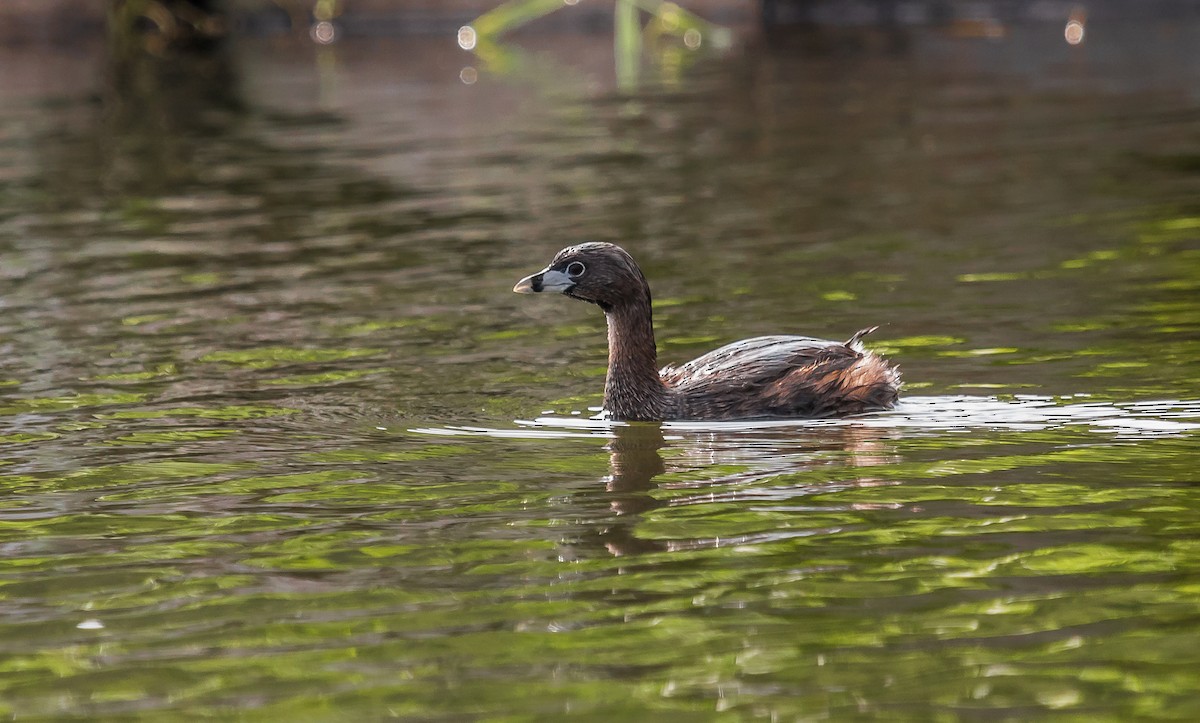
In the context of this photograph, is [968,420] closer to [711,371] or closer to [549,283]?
[711,371]

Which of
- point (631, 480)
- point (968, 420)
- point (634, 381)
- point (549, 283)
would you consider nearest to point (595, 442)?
point (634, 381)

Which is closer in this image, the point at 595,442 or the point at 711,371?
the point at 595,442

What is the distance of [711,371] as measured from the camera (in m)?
10.1

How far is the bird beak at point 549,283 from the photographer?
1023cm

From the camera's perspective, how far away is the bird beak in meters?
10.2

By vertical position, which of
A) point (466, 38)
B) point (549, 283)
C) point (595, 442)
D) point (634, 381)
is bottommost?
point (595, 442)

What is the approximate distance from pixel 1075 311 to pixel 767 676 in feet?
21.3

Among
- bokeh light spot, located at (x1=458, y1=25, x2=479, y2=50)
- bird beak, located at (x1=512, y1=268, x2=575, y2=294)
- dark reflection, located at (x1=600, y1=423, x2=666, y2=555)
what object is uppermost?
bokeh light spot, located at (x1=458, y1=25, x2=479, y2=50)

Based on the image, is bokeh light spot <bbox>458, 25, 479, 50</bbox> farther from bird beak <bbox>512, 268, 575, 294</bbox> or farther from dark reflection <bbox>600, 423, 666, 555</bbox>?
dark reflection <bbox>600, 423, 666, 555</bbox>

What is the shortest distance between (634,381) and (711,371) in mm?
421

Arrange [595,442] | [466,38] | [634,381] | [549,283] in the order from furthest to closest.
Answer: [466,38] → [549,283] → [634,381] → [595,442]

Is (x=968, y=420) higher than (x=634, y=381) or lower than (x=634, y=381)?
lower

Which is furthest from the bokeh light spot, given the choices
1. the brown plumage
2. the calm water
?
the brown plumage

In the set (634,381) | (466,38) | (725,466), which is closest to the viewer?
(725,466)
